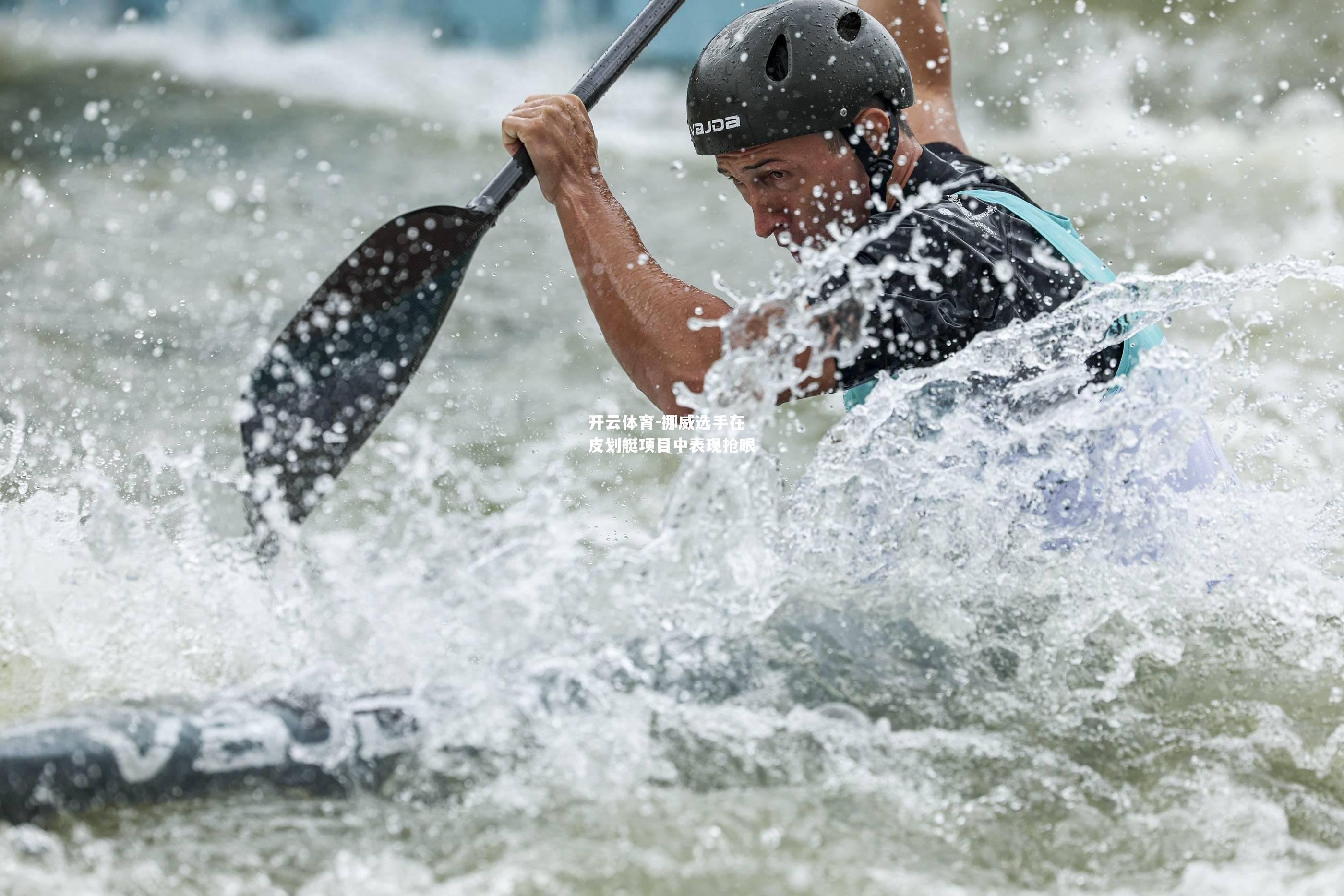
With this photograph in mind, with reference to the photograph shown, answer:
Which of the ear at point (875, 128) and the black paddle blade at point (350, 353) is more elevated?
the ear at point (875, 128)

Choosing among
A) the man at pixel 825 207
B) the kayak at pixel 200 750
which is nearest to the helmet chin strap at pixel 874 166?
the man at pixel 825 207

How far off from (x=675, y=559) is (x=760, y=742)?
382 mm

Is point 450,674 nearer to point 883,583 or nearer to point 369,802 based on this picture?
point 369,802

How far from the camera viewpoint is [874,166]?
250 centimetres

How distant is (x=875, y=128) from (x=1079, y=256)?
480 millimetres

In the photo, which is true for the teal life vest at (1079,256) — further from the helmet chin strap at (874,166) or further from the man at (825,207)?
the helmet chin strap at (874,166)

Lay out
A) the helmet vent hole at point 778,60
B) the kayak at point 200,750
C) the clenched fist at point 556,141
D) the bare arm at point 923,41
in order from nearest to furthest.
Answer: the kayak at point 200,750 → the helmet vent hole at point 778,60 → the clenched fist at point 556,141 → the bare arm at point 923,41

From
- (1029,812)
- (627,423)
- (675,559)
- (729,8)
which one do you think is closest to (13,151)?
(729,8)

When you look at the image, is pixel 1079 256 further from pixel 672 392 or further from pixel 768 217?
pixel 672 392

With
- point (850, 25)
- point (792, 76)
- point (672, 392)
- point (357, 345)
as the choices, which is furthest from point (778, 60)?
point (357, 345)

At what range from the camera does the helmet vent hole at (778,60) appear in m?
2.46

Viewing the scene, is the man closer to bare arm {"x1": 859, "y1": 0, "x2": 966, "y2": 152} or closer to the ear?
the ear

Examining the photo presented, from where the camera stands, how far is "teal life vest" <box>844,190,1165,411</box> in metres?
2.39

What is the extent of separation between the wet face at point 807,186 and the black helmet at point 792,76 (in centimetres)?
3
